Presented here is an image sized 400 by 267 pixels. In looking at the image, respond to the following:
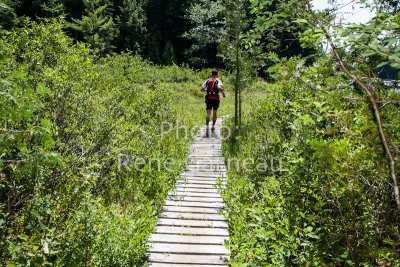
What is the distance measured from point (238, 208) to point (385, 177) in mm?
3143

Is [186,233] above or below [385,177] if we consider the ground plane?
below

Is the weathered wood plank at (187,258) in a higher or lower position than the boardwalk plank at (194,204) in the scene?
lower

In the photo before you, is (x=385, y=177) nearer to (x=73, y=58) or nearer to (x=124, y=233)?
(x=124, y=233)

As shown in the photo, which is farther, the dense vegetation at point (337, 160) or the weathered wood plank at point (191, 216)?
the weathered wood plank at point (191, 216)

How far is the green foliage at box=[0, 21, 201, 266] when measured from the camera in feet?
11.0

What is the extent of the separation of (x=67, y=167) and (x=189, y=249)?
2116mm

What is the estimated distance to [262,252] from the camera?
14.8 feet

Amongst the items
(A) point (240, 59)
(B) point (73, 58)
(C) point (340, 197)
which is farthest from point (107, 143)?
(A) point (240, 59)

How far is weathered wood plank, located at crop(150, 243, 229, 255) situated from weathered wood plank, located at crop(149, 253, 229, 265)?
0.08 meters

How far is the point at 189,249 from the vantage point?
5.20 m

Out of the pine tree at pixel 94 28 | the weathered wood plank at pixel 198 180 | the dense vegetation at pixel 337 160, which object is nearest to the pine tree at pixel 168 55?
the pine tree at pixel 94 28

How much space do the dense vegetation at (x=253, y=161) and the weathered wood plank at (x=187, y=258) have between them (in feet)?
0.62

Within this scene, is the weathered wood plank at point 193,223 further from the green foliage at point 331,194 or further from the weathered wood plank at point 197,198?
the weathered wood plank at point 197,198

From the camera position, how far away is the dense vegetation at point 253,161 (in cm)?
296
